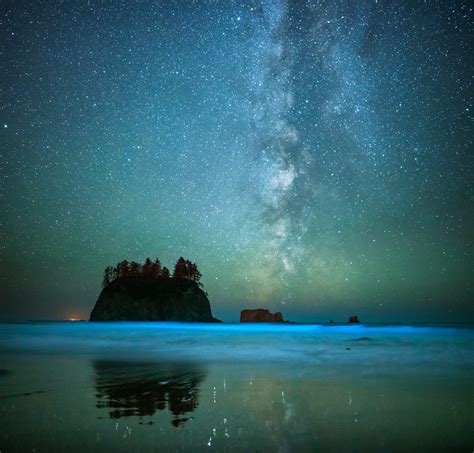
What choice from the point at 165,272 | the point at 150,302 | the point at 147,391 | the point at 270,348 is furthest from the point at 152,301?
the point at 147,391

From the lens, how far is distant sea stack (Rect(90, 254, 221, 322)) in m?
89.7

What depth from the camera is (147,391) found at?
10.5m

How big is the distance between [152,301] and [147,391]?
275 feet

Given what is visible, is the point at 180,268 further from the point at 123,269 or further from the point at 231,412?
the point at 231,412

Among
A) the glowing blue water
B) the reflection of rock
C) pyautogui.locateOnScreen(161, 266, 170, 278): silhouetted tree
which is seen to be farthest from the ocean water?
pyautogui.locateOnScreen(161, 266, 170, 278): silhouetted tree

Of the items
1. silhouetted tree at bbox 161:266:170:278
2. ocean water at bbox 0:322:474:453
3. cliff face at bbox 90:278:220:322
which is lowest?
ocean water at bbox 0:322:474:453

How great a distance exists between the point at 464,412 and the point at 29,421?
8223mm

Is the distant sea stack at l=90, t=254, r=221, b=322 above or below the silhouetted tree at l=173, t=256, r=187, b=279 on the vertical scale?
below

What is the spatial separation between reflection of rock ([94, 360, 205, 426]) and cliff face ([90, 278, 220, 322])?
248 ft

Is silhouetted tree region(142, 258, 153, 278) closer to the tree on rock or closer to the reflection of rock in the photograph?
the tree on rock

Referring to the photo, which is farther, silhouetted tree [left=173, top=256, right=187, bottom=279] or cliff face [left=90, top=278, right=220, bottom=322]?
silhouetted tree [left=173, top=256, right=187, bottom=279]

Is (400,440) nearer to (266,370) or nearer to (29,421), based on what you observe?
(29,421)

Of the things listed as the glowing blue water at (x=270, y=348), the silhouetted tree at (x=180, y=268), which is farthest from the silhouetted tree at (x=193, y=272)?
the glowing blue water at (x=270, y=348)

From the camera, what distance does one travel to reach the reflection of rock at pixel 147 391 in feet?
27.2
